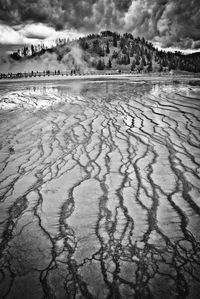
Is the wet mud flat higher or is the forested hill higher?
the forested hill

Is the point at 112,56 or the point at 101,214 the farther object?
the point at 112,56

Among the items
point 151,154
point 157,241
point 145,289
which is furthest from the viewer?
point 151,154

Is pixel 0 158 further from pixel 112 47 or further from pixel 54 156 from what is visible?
pixel 112 47

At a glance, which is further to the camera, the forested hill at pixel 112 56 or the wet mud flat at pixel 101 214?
the forested hill at pixel 112 56

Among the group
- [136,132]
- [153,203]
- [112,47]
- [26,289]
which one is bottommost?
[26,289]

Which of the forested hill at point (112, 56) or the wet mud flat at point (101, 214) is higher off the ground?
the forested hill at point (112, 56)

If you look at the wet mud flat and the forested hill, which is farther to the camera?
the forested hill

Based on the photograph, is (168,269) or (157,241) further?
(157,241)

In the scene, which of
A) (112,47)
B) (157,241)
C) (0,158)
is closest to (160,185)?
(157,241)
